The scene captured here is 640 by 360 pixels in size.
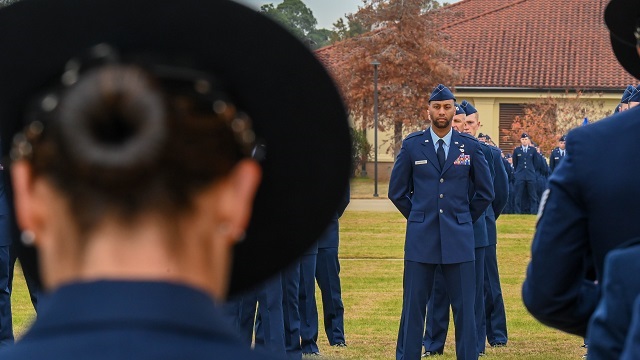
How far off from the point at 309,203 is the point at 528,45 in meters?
55.2

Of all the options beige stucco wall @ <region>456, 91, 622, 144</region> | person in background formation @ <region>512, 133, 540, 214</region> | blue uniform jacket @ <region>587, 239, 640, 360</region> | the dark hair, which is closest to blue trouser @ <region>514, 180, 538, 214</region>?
person in background formation @ <region>512, 133, 540, 214</region>

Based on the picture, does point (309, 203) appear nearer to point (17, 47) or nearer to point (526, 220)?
point (17, 47)

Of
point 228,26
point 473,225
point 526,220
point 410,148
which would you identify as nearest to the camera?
point 228,26

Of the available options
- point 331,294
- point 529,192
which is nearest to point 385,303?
point 331,294

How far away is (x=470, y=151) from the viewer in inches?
405

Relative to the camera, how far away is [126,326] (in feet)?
4.45

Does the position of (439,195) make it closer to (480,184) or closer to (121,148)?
(480,184)

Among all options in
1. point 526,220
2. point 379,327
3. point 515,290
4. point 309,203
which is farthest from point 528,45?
point 309,203

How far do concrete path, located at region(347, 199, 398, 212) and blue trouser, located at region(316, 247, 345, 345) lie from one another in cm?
2034

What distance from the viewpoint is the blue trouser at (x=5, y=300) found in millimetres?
10672

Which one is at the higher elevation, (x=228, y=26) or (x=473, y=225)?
(x=228, y=26)

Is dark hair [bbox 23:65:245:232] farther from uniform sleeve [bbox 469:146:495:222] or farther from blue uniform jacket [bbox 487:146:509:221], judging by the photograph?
blue uniform jacket [bbox 487:146:509:221]

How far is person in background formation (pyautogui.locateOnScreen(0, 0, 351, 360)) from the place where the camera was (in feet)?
4.52

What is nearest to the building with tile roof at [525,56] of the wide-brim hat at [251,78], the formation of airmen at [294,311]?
the formation of airmen at [294,311]
